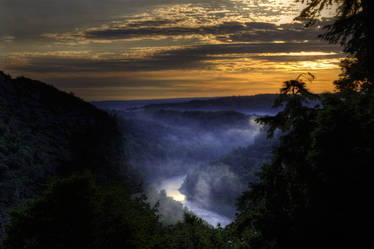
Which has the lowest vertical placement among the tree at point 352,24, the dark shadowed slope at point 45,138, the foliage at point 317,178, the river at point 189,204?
the river at point 189,204

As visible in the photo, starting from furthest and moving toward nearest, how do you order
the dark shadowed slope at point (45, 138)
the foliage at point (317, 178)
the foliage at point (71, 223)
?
the dark shadowed slope at point (45, 138), the foliage at point (71, 223), the foliage at point (317, 178)

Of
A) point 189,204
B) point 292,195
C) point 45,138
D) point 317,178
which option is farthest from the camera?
point 189,204

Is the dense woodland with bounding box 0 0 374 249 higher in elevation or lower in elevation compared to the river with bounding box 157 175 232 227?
higher

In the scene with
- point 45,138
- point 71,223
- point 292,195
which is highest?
point 292,195

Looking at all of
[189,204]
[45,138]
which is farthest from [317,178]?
[189,204]

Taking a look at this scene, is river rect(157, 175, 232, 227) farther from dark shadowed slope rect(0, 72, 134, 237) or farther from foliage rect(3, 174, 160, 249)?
foliage rect(3, 174, 160, 249)

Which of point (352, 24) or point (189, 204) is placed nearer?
point (352, 24)

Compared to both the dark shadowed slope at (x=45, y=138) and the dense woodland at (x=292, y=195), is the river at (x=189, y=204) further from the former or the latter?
the dense woodland at (x=292, y=195)

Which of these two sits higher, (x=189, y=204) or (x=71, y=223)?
(x=71, y=223)

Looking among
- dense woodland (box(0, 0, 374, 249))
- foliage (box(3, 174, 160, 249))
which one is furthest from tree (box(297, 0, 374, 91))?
foliage (box(3, 174, 160, 249))

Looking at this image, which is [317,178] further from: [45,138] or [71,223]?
[45,138]

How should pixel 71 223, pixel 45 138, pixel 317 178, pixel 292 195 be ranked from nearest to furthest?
1. pixel 317 178
2. pixel 292 195
3. pixel 71 223
4. pixel 45 138

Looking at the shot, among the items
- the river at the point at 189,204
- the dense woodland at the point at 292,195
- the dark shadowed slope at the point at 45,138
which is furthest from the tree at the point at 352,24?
the river at the point at 189,204

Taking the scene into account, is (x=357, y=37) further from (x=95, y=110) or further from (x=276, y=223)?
(x=95, y=110)
